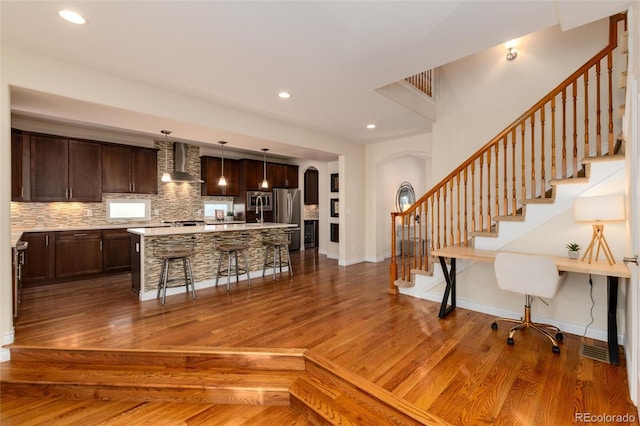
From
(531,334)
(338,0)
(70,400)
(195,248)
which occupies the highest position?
(338,0)

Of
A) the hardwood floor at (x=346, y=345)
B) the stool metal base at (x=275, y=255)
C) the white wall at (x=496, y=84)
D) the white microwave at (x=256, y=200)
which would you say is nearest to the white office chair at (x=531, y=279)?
the hardwood floor at (x=346, y=345)

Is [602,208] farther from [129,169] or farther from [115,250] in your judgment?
[129,169]

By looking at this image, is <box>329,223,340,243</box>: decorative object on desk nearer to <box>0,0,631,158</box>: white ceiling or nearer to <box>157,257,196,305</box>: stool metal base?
<box>157,257,196,305</box>: stool metal base

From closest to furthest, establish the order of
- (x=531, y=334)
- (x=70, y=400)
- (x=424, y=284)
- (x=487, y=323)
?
(x=70, y=400), (x=531, y=334), (x=487, y=323), (x=424, y=284)

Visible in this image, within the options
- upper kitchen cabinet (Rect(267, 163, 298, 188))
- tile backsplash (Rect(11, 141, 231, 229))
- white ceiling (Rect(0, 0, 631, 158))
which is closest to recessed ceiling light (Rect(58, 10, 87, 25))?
white ceiling (Rect(0, 0, 631, 158))

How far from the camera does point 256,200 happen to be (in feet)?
24.6

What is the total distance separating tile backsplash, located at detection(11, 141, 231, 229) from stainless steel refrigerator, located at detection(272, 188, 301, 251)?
4.17ft

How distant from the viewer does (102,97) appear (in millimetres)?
3107

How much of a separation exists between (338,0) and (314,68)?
101 cm

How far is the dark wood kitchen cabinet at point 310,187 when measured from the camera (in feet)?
27.7

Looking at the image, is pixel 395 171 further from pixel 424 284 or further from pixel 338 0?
pixel 338 0

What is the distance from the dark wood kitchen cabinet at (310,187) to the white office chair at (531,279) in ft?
19.9

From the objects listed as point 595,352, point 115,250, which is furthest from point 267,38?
point 115,250

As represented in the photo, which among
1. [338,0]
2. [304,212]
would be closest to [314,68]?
[338,0]
